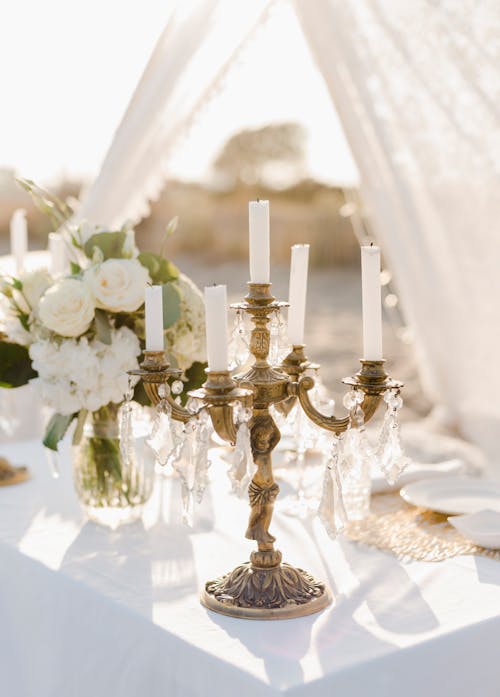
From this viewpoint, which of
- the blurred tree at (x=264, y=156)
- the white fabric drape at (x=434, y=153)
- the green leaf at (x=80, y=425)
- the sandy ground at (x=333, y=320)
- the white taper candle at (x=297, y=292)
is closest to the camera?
the white taper candle at (x=297, y=292)

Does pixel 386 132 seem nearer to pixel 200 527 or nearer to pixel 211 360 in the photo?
pixel 200 527

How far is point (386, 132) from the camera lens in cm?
307

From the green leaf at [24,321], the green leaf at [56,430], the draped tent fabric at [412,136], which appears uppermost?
the draped tent fabric at [412,136]

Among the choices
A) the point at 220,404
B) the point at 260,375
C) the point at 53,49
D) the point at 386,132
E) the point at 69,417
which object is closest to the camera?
the point at 220,404

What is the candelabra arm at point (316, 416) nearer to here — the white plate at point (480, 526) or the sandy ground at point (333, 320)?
the white plate at point (480, 526)

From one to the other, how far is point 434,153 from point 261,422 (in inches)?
82.3

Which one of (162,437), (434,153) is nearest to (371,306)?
(162,437)

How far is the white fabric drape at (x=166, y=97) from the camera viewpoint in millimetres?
2477

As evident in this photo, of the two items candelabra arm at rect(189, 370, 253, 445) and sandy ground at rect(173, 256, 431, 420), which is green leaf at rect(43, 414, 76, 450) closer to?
candelabra arm at rect(189, 370, 253, 445)

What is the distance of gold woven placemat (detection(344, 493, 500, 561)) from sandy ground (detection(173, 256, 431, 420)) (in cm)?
403

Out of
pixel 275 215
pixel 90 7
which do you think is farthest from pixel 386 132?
pixel 275 215

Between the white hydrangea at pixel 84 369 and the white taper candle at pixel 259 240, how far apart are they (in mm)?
420

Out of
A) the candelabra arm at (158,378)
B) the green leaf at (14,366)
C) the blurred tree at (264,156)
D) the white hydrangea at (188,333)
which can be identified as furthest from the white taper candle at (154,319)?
the blurred tree at (264,156)

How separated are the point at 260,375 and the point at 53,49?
4.24m
